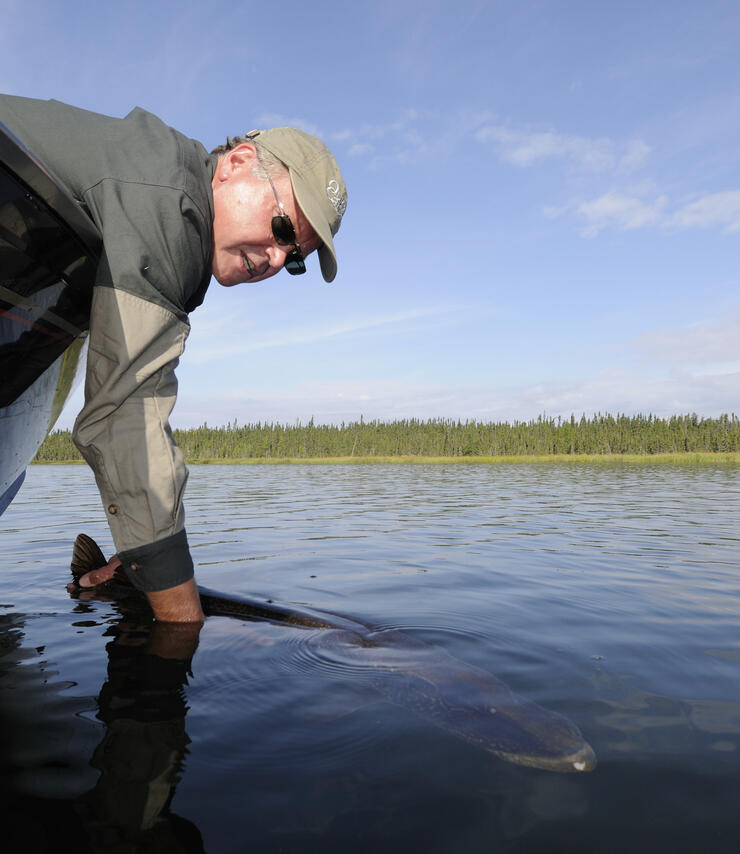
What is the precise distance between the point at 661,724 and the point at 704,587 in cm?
347

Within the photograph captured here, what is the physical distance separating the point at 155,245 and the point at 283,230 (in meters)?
0.61

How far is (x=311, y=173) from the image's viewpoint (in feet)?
8.16

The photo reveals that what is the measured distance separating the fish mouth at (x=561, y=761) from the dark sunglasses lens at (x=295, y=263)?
2234 millimetres

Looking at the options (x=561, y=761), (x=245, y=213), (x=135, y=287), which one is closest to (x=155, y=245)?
(x=135, y=287)

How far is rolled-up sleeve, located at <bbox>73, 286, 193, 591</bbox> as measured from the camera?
2.19 metres

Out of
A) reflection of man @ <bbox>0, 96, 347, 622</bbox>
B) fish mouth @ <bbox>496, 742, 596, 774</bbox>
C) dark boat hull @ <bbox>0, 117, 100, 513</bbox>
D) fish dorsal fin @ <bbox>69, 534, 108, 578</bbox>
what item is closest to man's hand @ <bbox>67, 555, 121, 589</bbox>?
fish dorsal fin @ <bbox>69, 534, 108, 578</bbox>

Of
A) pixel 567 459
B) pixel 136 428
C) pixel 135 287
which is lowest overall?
pixel 567 459

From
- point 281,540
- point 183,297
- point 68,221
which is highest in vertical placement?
point 68,221

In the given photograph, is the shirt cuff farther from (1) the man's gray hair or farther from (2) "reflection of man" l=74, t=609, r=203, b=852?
(1) the man's gray hair

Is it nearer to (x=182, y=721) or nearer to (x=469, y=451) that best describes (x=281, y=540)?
(x=182, y=721)

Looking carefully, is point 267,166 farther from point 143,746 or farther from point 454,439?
point 454,439

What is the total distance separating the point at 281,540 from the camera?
841cm

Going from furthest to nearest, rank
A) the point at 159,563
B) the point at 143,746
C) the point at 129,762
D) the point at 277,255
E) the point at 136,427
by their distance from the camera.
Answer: the point at 277,255 < the point at 159,563 < the point at 136,427 < the point at 143,746 < the point at 129,762

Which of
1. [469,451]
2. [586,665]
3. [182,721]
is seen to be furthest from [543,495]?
[469,451]
